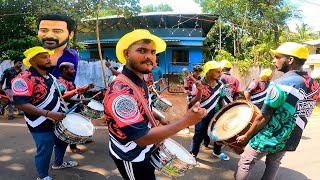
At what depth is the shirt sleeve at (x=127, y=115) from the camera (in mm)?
1861

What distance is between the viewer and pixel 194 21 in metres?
18.6

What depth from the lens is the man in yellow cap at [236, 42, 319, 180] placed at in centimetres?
287

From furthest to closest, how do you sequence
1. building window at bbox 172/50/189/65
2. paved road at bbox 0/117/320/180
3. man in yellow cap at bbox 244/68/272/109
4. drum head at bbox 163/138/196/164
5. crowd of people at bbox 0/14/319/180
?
building window at bbox 172/50/189/65, man in yellow cap at bbox 244/68/272/109, paved road at bbox 0/117/320/180, drum head at bbox 163/138/196/164, crowd of people at bbox 0/14/319/180

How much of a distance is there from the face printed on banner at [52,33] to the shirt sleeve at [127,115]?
404 cm

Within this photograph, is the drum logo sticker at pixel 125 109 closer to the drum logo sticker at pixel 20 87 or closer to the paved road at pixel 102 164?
the drum logo sticker at pixel 20 87

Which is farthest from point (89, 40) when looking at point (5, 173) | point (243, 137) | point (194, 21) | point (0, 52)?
point (243, 137)

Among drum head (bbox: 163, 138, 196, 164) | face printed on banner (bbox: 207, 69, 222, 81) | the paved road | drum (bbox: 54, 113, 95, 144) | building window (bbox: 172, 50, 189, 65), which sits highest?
face printed on banner (bbox: 207, 69, 222, 81)

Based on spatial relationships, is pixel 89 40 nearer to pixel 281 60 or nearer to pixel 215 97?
pixel 215 97

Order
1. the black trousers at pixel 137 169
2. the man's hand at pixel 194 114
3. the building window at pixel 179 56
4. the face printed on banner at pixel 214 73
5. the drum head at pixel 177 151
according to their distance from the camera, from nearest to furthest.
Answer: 1. the man's hand at pixel 194 114
2. the black trousers at pixel 137 169
3. the drum head at pixel 177 151
4. the face printed on banner at pixel 214 73
5. the building window at pixel 179 56

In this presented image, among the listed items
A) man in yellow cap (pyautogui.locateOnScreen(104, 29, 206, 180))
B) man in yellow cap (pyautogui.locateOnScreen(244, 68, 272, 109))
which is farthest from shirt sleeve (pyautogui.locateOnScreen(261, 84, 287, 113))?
man in yellow cap (pyautogui.locateOnScreen(244, 68, 272, 109))

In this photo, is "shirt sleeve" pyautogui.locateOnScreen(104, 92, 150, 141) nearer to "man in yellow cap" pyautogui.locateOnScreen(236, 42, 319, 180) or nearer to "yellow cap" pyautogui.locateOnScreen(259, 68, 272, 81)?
"man in yellow cap" pyautogui.locateOnScreen(236, 42, 319, 180)

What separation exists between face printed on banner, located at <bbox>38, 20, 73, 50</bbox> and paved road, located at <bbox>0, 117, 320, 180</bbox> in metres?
2.03

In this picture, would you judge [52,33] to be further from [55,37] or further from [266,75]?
[266,75]

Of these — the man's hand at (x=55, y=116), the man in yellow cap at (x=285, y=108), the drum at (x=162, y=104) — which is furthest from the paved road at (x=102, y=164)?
the man in yellow cap at (x=285, y=108)
